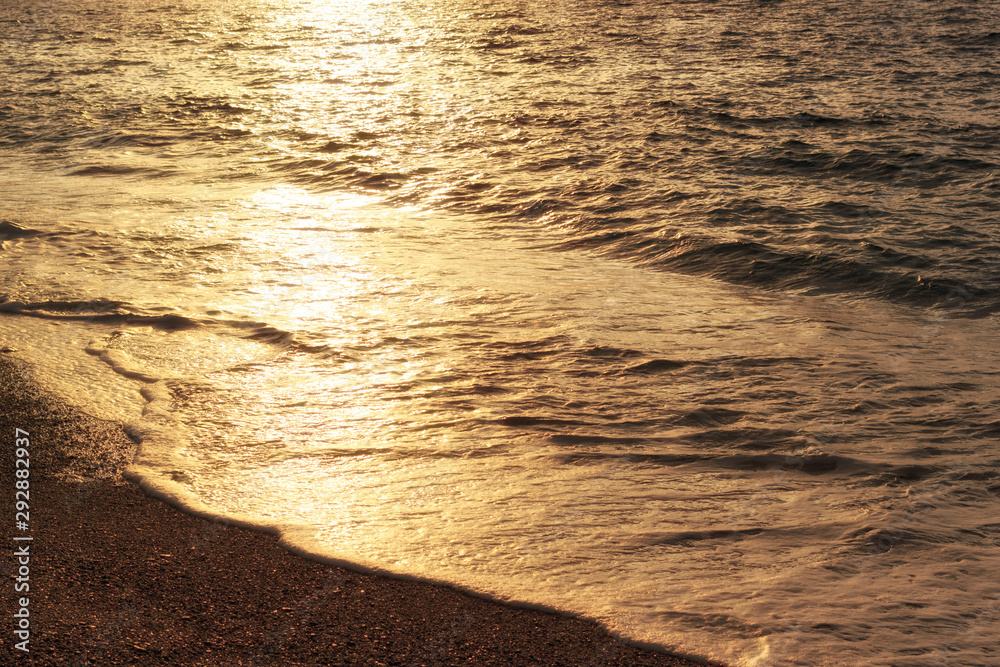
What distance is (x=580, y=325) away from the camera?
6.04m

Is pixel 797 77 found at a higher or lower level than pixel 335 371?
higher

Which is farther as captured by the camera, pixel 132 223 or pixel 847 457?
pixel 132 223

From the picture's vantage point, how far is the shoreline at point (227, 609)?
2881 mm

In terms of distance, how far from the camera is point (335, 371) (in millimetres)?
5320

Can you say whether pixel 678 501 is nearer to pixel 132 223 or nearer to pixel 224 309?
pixel 224 309

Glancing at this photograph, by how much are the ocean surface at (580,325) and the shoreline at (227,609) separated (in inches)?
5.5

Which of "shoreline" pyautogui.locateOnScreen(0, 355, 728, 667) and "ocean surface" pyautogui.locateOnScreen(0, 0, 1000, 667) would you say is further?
"ocean surface" pyautogui.locateOnScreen(0, 0, 1000, 667)

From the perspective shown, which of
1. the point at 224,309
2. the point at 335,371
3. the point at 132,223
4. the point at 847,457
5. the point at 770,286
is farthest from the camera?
the point at 132,223

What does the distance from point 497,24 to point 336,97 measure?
23.5 feet

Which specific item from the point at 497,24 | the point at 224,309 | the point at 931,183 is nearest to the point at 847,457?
the point at 224,309

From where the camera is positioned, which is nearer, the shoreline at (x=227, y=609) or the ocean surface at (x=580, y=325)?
the shoreline at (x=227, y=609)

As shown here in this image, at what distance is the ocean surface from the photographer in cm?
359

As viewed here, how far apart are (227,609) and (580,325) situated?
11.4 ft

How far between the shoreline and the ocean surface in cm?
14
